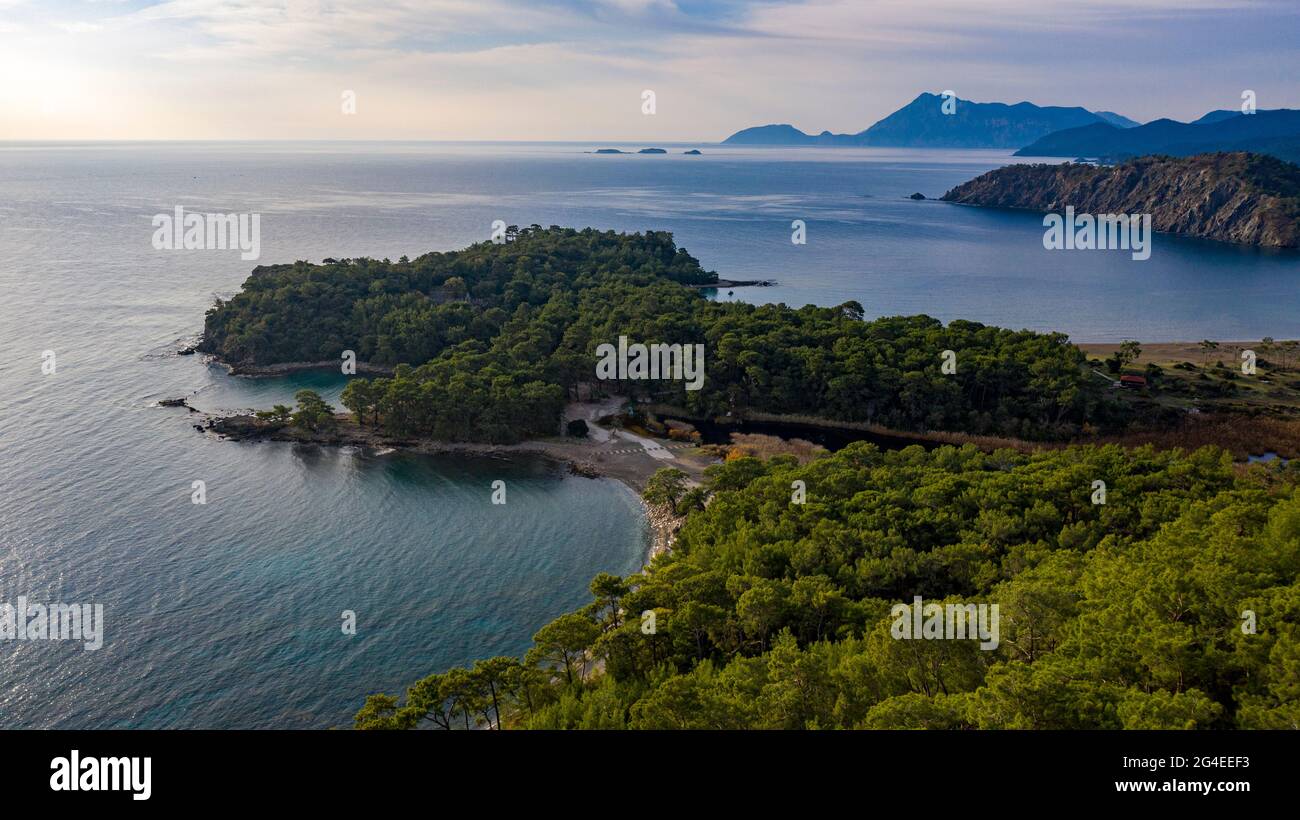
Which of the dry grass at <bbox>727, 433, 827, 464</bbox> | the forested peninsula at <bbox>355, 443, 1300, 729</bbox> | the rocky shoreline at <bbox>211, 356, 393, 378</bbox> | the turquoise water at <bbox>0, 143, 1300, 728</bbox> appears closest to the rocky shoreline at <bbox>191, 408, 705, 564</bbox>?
the turquoise water at <bbox>0, 143, 1300, 728</bbox>

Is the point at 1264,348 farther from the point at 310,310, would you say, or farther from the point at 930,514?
the point at 310,310

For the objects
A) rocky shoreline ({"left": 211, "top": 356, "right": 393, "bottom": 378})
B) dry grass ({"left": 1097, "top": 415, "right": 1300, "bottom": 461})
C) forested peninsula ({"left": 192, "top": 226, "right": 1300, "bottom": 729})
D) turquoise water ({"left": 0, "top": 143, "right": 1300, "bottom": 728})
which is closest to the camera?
forested peninsula ({"left": 192, "top": 226, "right": 1300, "bottom": 729})

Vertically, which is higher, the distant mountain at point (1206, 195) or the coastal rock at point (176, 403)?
the distant mountain at point (1206, 195)

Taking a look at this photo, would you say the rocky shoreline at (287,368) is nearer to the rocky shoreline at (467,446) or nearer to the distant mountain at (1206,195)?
the rocky shoreline at (467,446)

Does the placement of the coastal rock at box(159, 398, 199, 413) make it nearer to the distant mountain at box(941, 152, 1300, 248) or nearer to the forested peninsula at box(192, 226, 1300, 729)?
the forested peninsula at box(192, 226, 1300, 729)

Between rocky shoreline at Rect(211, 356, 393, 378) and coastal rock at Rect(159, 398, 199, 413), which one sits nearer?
coastal rock at Rect(159, 398, 199, 413)

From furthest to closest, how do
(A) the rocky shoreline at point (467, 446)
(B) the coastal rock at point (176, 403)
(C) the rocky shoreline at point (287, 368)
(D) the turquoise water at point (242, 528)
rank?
1. (C) the rocky shoreline at point (287, 368)
2. (B) the coastal rock at point (176, 403)
3. (A) the rocky shoreline at point (467, 446)
4. (D) the turquoise water at point (242, 528)

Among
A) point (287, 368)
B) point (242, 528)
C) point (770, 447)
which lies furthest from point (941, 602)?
point (287, 368)

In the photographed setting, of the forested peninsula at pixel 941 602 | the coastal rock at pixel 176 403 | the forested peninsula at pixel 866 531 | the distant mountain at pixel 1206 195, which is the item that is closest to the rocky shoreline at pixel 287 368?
the forested peninsula at pixel 866 531
